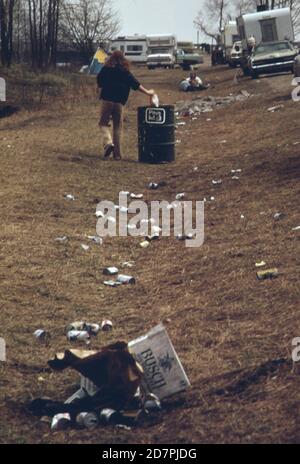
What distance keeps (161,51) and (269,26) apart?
101 feet

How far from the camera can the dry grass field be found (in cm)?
513

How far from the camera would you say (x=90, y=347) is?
6.52m

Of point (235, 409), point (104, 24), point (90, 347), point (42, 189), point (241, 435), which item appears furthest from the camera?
point (104, 24)

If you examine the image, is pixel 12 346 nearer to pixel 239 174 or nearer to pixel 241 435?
pixel 241 435

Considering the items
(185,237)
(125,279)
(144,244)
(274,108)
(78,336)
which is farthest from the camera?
(274,108)

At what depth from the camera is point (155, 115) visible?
16094 millimetres

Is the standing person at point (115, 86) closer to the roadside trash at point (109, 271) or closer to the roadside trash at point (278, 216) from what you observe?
the roadside trash at point (278, 216)

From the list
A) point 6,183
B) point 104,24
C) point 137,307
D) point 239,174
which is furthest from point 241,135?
point 104,24

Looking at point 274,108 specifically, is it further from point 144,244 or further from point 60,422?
point 60,422

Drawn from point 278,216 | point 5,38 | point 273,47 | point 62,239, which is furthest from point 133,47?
point 62,239

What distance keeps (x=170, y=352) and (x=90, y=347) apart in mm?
1240

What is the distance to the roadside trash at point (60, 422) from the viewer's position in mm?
5117

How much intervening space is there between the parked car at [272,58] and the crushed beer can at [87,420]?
33.5 meters

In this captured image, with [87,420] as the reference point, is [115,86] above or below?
above
